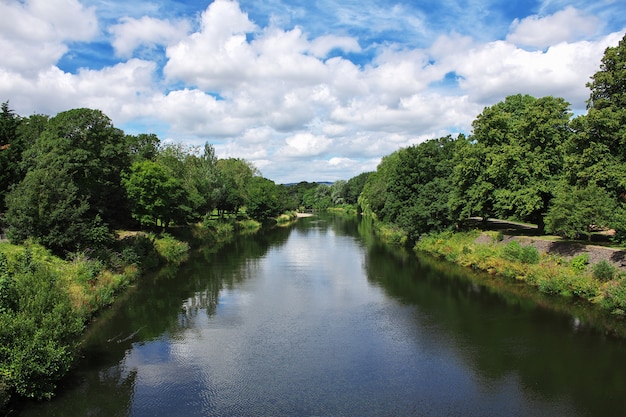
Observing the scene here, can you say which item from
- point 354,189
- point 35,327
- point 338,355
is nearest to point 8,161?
point 35,327

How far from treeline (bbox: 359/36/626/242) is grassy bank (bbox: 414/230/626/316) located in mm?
2230

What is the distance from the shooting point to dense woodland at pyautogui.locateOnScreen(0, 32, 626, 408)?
15867 millimetres

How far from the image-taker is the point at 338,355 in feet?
62.4

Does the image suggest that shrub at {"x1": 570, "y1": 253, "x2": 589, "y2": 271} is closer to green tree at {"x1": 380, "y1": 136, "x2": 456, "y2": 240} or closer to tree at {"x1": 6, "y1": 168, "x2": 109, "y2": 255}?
green tree at {"x1": 380, "y1": 136, "x2": 456, "y2": 240}

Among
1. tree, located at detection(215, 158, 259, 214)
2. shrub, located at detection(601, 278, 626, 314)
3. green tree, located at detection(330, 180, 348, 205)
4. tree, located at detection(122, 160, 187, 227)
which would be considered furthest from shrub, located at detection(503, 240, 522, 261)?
green tree, located at detection(330, 180, 348, 205)

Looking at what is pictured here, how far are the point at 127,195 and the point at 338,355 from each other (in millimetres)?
29469

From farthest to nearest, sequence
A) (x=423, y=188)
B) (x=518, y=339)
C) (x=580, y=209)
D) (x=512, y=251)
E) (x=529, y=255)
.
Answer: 1. (x=423, y=188)
2. (x=512, y=251)
3. (x=529, y=255)
4. (x=580, y=209)
5. (x=518, y=339)

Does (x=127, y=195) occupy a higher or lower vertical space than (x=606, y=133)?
lower

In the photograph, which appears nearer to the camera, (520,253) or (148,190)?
(520,253)

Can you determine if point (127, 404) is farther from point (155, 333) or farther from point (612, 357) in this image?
point (612, 357)

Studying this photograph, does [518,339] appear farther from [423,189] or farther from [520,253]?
[423,189]

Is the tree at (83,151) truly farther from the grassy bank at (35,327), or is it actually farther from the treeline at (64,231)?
the grassy bank at (35,327)

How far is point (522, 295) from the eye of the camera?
2880 centimetres

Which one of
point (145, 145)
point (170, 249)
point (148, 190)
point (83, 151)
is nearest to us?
point (83, 151)
